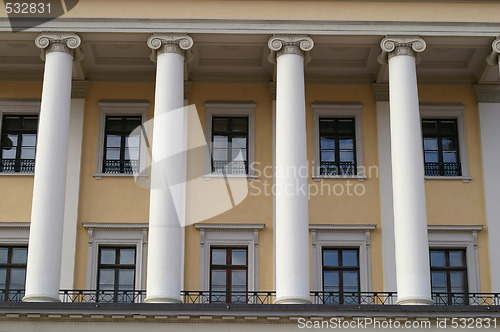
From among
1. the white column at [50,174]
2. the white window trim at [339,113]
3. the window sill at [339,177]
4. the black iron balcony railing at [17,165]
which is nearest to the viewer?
the white column at [50,174]

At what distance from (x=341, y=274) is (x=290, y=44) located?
6.24 metres

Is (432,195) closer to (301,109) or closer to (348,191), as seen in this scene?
(348,191)

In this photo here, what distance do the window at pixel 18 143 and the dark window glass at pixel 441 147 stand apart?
11.0 meters

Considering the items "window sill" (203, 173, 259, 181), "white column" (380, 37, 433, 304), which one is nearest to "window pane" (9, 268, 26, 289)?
"window sill" (203, 173, 259, 181)

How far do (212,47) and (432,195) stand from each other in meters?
7.20

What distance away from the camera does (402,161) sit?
2505cm

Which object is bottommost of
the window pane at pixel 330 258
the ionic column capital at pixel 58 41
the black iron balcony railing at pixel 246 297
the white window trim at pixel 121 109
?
the black iron balcony railing at pixel 246 297

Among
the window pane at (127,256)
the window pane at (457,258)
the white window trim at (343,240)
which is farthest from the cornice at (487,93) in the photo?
the window pane at (127,256)

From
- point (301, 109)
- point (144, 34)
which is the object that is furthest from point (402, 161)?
point (144, 34)

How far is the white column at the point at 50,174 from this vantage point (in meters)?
24.0

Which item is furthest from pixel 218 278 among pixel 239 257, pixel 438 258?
pixel 438 258

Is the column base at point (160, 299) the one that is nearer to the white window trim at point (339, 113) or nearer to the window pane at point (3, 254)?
the window pane at point (3, 254)

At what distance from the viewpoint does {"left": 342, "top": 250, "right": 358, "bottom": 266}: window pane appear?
2738 centimetres

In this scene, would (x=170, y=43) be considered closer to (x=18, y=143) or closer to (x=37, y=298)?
(x=18, y=143)
